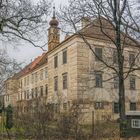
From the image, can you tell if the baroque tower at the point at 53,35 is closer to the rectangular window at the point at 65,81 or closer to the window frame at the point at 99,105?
the rectangular window at the point at 65,81

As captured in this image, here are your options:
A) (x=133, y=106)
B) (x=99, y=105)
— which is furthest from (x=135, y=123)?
(x=133, y=106)

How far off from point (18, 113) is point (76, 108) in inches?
147

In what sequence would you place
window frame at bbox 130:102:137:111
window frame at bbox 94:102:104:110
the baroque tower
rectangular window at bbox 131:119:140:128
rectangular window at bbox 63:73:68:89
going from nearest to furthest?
rectangular window at bbox 131:119:140:128 < the baroque tower < window frame at bbox 94:102:104:110 < rectangular window at bbox 63:73:68:89 < window frame at bbox 130:102:137:111

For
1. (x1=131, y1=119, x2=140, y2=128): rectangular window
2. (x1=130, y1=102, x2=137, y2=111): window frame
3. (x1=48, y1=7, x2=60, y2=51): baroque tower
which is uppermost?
(x1=48, y1=7, x2=60, y2=51): baroque tower

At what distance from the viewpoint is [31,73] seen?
7944cm

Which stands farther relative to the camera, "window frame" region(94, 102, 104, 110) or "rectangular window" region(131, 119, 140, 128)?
"window frame" region(94, 102, 104, 110)

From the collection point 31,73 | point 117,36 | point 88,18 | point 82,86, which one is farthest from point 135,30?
point 31,73

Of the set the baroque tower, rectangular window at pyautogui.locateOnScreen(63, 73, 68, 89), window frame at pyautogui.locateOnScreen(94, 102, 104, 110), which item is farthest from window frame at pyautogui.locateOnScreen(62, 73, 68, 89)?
window frame at pyautogui.locateOnScreen(94, 102, 104, 110)

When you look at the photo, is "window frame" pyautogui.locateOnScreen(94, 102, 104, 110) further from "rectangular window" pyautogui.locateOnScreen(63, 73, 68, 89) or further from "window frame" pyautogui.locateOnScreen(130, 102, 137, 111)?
"window frame" pyautogui.locateOnScreen(130, 102, 137, 111)

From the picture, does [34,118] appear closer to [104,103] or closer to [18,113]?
[18,113]

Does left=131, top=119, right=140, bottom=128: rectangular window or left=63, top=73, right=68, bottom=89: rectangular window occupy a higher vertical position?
left=63, top=73, right=68, bottom=89: rectangular window

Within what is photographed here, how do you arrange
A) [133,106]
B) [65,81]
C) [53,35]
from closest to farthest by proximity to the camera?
1. [53,35]
2. [65,81]
3. [133,106]

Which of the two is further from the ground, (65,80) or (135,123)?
(65,80)

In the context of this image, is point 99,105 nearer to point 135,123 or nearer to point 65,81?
point 65,81
